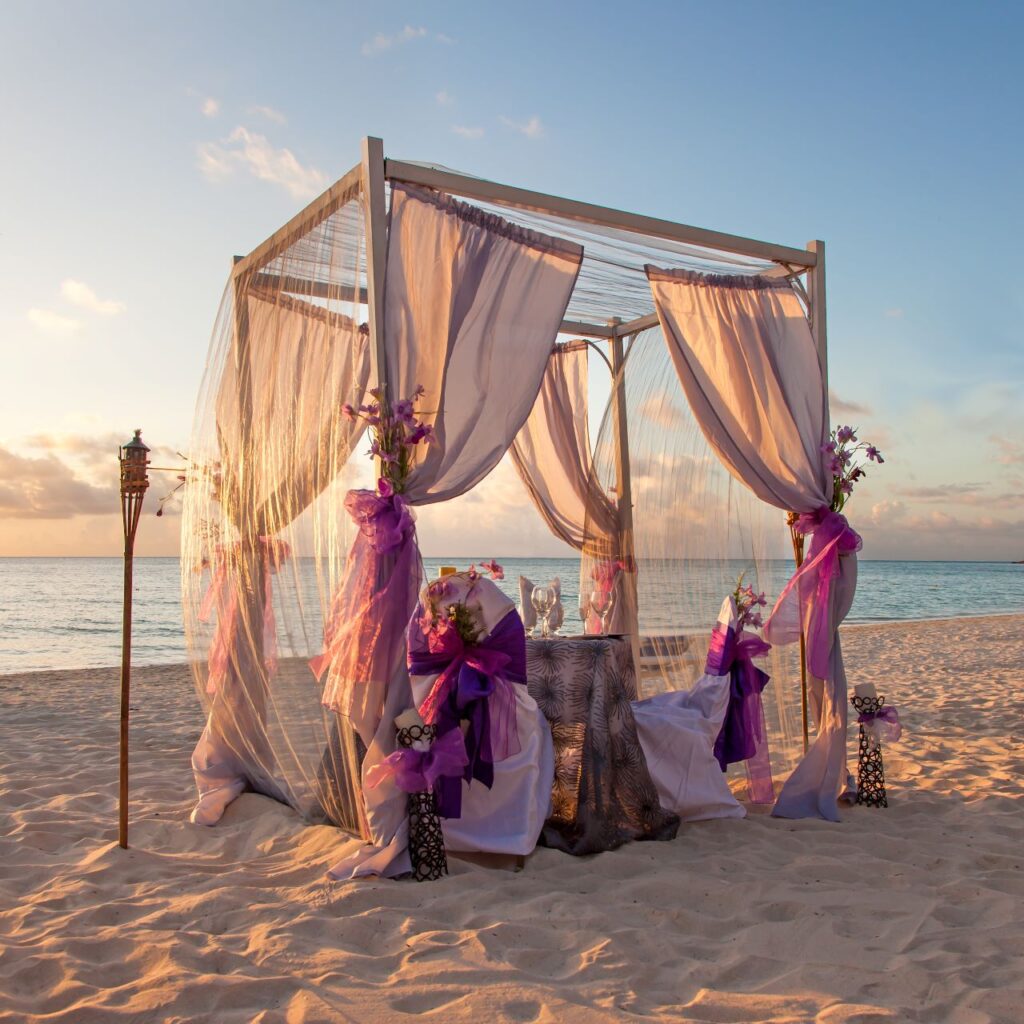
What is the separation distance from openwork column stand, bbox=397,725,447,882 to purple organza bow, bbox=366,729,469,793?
0.03 m

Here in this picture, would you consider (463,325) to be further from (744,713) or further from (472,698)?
(744,713)

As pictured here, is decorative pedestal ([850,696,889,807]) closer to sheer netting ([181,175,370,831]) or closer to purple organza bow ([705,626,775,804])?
purple organza bow ([705,626,775,804])

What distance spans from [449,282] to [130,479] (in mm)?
1415

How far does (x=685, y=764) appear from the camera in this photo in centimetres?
396

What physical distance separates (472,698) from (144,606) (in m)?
19.9

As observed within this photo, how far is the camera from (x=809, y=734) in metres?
4.89

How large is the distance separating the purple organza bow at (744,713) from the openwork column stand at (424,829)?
157 centimetres

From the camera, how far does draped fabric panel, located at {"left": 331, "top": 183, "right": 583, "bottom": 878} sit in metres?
3.29

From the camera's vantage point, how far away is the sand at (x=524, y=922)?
2238 millimetres

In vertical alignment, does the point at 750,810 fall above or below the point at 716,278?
below

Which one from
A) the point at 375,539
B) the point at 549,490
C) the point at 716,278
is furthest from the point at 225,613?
the point at 716,278

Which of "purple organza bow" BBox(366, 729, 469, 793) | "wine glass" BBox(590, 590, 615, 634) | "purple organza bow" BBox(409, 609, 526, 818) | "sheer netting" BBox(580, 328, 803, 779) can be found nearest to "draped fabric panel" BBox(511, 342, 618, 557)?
"sheer netting" BBox(580, 328, 803, 779)

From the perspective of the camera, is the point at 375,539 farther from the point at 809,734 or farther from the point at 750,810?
the point at 809,734

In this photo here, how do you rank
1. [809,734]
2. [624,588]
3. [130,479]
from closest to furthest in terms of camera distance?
[130,479]
[809,734]
[624,588]
